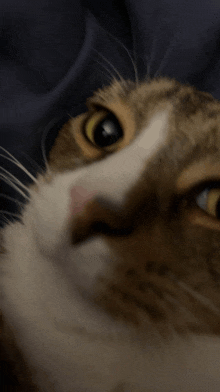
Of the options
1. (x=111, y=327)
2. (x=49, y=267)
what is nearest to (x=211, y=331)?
(x=111, y=327)

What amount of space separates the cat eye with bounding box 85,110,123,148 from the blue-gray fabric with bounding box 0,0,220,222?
0.07 meters

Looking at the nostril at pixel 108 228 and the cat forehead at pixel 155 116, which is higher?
the cat forehead at pixel 155 116

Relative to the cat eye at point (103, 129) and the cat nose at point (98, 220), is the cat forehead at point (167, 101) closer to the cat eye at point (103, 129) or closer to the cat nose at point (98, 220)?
the cat eye at point (103, 129)

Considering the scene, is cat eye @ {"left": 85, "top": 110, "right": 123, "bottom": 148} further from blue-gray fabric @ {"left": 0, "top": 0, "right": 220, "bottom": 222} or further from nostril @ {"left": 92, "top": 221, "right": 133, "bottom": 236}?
nostril @ {"left": 92, "top": 221, "right": 133, "bottom": 236}

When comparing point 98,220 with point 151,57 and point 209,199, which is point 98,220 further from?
point 151,57

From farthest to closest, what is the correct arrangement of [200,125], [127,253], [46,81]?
[46,81]
[200,125]
[127,253]

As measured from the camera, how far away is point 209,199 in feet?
1.86

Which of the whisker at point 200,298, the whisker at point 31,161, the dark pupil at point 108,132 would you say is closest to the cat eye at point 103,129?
the dark pupil at point 108,132

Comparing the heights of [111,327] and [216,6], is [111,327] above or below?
below

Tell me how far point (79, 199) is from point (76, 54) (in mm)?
363

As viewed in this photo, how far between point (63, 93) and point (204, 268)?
1.42ft

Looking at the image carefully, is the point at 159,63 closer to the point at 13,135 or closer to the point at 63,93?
the point at 63,93

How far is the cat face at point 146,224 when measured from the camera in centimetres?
50

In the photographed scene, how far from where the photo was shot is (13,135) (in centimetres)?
73
